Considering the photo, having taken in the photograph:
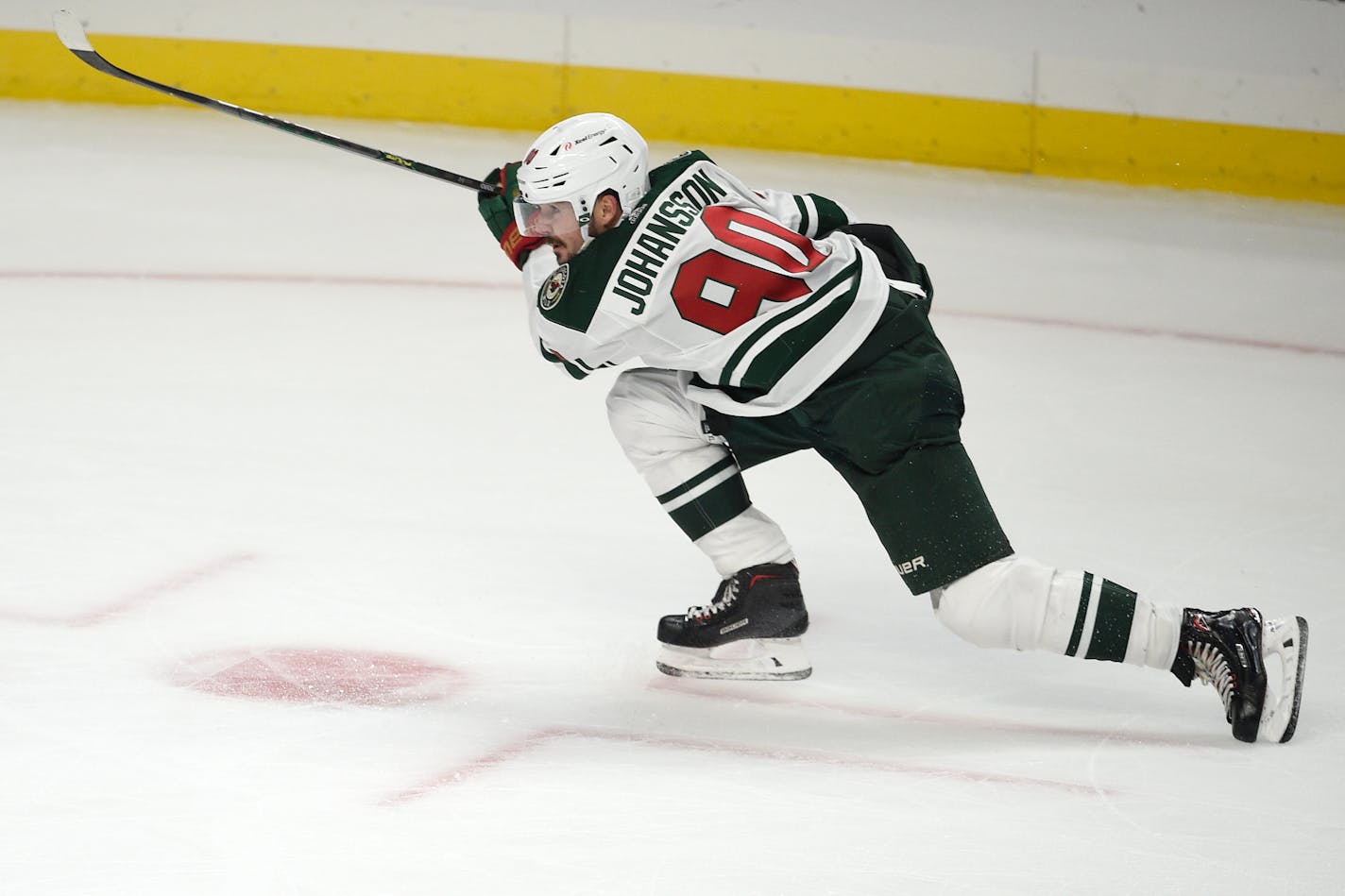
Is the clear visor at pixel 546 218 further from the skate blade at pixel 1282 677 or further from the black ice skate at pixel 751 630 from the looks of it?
the skate blade at pixel 1282 677

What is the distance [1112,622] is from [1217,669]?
14 centimetres

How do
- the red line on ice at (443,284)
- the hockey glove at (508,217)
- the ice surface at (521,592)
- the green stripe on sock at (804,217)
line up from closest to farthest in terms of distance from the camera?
the ice surface at (521,592), the hockey glove at (508,217), the green stripe on sock at (804,217), the red line on ice at (443,284)

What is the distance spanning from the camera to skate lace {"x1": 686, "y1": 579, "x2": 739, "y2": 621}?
2.27 meters

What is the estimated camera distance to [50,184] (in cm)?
493

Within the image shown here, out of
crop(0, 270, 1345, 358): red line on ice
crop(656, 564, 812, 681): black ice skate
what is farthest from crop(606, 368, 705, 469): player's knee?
crop(0, 270, 1345, 358): red line on ice

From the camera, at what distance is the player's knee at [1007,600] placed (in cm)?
210

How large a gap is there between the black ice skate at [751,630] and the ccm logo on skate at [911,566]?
0.17 meters

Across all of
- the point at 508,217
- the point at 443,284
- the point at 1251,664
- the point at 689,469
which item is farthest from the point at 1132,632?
the point at 443,284

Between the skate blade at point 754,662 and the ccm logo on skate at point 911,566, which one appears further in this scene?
the skate blade at point 754,662

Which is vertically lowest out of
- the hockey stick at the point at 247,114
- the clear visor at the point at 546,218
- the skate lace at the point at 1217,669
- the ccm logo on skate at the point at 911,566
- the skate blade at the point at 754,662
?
the skate blade at the point at 754,662

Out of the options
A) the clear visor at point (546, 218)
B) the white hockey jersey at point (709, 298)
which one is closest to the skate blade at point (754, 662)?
the white hockey jersey at point (709, 298)

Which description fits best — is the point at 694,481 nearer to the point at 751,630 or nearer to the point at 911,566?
the point at 751,630

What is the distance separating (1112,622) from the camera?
2.12 metres

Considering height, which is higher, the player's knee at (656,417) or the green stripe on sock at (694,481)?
the player's knee at (656,417)
